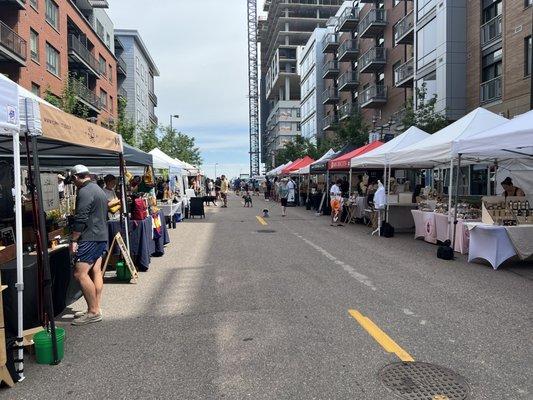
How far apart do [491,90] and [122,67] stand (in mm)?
42980

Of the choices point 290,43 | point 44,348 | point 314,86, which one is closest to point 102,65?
point 314,86

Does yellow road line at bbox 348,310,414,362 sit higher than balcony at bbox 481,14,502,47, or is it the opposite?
balcony at bbox 481,14,502,47

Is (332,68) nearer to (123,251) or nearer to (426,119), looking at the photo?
(426,119)

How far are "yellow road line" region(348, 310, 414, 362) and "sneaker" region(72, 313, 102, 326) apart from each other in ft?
10.2

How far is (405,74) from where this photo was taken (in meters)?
33.8

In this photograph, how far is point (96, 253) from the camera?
5.59 metres

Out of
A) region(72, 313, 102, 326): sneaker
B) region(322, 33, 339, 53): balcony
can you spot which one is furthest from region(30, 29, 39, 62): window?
region(322, 33, 339, 53): balcony

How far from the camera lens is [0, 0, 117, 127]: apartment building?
25328 millimetres

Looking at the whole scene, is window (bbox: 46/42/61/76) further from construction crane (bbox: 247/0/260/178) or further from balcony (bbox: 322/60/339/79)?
construction crane (bbox: 247/0/260/178)

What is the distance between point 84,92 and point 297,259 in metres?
32.7


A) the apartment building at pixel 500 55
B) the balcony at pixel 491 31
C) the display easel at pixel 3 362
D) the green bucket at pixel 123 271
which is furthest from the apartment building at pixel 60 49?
the balcony at pixel 491 31

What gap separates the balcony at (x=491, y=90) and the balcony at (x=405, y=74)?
25.8ft

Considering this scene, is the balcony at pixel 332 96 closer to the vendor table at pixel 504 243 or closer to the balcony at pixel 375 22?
the balcony at pixel 375 22

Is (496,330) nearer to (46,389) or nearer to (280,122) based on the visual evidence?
(46,389)
